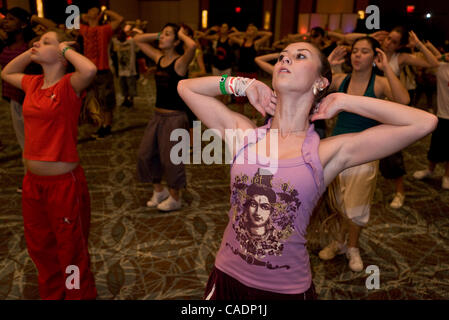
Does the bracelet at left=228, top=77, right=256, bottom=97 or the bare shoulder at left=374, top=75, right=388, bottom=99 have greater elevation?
the bracelet at left=228, top=77, right=256, bottom=97

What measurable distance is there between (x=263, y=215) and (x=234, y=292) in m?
0.37

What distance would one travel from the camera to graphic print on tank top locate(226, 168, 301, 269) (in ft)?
5.08

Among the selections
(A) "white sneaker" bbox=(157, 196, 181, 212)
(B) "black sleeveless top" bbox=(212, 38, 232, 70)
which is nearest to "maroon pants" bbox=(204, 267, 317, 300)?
(A) "white sneaker" bbox=(157, 196, 181, 212)

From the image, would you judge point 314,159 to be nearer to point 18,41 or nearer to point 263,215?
point 263,215

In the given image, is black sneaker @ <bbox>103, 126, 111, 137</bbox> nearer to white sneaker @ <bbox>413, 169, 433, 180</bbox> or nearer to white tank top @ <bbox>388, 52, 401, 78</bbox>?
white tank top @ <bbox>388, 52, 401, 78</bbox>

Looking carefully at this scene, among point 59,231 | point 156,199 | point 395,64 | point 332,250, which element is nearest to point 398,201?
point 332,250

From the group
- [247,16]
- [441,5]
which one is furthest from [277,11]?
[441,5]

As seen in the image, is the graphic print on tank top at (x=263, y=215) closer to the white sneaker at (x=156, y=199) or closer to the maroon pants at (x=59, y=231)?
the maroon pants at (x=59, y=231)

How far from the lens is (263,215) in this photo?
1575 millimetres

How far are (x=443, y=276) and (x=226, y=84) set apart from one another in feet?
8.01

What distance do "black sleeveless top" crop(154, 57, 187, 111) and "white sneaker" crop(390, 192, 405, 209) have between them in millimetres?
2402

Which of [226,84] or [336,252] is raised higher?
[226,84]

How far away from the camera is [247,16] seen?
20297 mm
